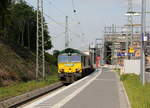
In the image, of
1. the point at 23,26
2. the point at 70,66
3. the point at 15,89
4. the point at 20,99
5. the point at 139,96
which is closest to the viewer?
the point at 139,96

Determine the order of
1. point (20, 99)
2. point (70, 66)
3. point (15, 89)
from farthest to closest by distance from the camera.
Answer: point (70, 66), point (15, 89), point (20, 99)

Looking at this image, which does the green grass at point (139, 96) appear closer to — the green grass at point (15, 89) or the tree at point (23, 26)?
the green grass at point (15, 89)

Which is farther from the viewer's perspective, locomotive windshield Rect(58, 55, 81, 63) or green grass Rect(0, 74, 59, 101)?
locomotive windshield Rect(58, 55, 81, 63)

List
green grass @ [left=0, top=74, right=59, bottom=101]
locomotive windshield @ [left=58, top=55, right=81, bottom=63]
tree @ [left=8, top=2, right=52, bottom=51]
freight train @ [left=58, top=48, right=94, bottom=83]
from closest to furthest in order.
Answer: green grass @ [left=0, top=74, right=59, bottom=101] < freight train @ [left=58, top=48, right=94, bottom=83] < locomotive windshield @ [left=58, top=55, right=81, bottom=63] < tree @ [left=8, top=2, right=52, bottom=51]

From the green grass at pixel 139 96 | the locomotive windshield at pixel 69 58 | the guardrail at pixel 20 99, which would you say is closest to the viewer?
the green grass at pixel 139 96

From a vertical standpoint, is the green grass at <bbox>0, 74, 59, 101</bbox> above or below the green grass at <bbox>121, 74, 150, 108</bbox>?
below

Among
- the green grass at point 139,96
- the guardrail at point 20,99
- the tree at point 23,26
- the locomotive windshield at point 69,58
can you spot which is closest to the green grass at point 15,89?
the guardrail at point 20,99

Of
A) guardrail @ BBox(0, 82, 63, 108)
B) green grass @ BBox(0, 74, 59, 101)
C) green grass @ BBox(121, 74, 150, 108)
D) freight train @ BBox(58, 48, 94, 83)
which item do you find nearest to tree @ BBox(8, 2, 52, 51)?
freight train @ BBox(58, 48, 94, 83)

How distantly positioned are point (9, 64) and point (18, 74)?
4.75 ft

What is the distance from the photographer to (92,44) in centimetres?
9912

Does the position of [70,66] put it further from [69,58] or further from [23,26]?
[23,26]

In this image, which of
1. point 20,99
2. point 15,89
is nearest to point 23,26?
point 15,89

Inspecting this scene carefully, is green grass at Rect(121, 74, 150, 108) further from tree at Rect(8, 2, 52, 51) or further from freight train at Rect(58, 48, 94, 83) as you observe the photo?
tree at Rect(8, 2, 52, 51)

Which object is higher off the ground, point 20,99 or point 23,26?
point 23,26
